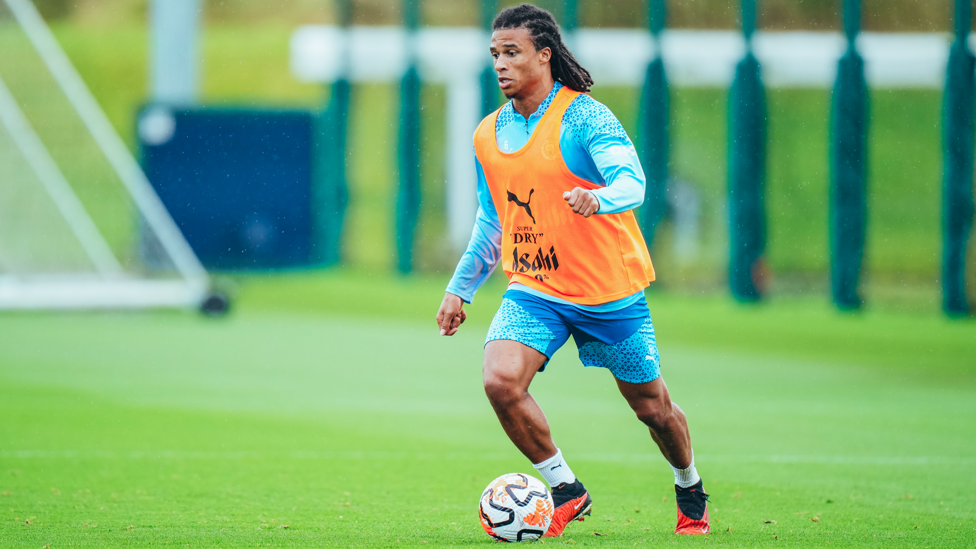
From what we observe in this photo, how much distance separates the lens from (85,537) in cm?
486

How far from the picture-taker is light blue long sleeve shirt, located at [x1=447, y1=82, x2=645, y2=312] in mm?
4387

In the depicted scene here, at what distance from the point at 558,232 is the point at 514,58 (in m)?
0.69

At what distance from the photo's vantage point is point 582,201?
415 cm

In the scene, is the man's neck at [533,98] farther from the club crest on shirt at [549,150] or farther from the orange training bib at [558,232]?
the club crest on shirt at [549,150]

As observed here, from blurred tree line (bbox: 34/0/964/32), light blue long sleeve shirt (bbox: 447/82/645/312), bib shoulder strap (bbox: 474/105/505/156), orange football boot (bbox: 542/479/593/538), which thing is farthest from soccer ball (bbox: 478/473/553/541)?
blurred tree line (bbox: 34/0/964/32)

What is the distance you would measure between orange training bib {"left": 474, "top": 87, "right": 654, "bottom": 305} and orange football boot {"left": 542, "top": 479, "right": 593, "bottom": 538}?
76cm

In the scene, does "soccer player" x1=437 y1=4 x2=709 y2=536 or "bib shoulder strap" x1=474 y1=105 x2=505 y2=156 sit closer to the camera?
"soccer player" x1=437 y1=4 x2=709 y2=536

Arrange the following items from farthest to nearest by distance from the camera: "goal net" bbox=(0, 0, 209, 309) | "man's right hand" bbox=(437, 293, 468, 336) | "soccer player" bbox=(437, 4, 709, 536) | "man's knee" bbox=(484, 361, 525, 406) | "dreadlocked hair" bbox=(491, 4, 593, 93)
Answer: "goal net" bbox=(0, 0, 209, 309)
"man's right hand" bbox=(437, 293, 468, 336)
"dreadlocked hair" bbox=(491, 4, 593, 93)
"soccer player" bbox=(437, 4, 709, 536)
"man's knee" bbox=(484, 361, 525, 406)

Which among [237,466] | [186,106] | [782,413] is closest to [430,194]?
[186,106]

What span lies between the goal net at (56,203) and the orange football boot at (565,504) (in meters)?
12.0

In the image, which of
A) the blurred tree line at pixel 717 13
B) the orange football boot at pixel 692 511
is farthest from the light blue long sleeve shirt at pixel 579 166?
the blurred tree line at pixel 717 13

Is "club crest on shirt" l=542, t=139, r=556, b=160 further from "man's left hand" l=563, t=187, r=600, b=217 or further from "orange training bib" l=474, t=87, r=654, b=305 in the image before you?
"man's left hand" l=563, t=187, r=600, b=217

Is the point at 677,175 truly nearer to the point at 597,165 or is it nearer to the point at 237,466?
the point at 237,466

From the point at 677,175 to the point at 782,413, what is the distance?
19.0 meters
